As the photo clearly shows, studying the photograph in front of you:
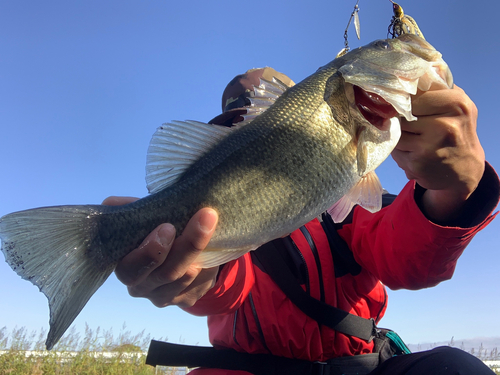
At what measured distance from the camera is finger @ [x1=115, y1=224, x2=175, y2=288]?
1.48m

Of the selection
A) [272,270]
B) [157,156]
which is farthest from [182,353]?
[157,156]

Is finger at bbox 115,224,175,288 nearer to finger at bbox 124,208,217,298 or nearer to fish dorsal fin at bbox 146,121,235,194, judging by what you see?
finger at bbox 124,208,217,298

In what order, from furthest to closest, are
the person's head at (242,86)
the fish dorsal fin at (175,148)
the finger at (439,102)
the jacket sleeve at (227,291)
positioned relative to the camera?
the person's head at (242,86) < the jacket sleeve at (227,291) < the fish dorsal fin at (175,148) < the finger at (439,102)

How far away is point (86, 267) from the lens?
1522 millimetres

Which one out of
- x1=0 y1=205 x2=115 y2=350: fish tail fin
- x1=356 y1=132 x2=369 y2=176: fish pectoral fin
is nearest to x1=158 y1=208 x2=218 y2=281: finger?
x1=0 y1=205 x2=115 y2=350: fish tail fin

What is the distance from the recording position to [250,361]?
102 inches

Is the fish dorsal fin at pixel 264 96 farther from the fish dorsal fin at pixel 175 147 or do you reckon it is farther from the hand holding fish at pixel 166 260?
the hand holding fish at pixel 166 260

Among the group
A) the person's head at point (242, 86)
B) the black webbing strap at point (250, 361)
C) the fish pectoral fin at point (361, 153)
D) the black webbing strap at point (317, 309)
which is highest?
the person's head at point (242, 86)

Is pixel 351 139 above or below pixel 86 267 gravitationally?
above

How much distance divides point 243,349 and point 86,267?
1.73 meters

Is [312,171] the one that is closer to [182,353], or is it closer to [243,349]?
[243,349]

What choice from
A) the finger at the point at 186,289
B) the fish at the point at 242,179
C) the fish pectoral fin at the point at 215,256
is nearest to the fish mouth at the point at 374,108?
the fish at the point at 242,179

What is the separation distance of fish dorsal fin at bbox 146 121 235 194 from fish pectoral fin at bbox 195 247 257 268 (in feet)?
1.45

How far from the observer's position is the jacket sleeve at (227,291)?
2.31 m
